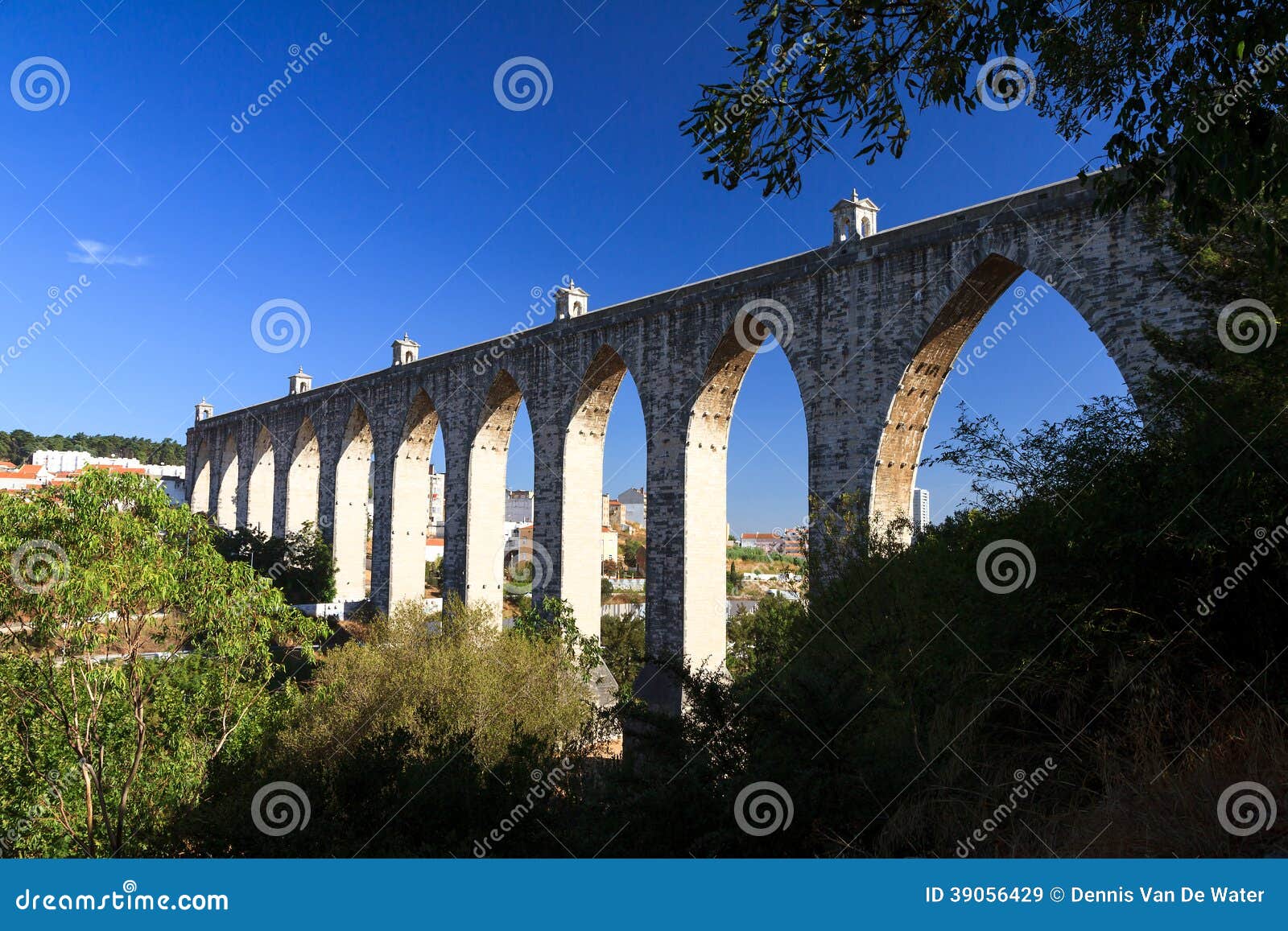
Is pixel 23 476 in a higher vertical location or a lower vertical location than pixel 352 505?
higher

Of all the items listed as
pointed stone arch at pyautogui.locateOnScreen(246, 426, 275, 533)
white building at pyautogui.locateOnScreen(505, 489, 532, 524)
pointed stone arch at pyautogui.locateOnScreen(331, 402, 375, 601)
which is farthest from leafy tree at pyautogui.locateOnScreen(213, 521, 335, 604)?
white building at pyautogui.locateOnScreen(505, 489, 532, 524)

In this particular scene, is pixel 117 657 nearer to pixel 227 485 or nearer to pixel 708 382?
pixel 708 382

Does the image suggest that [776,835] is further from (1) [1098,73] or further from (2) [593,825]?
(1) [1098,73]

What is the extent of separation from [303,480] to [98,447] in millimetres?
98471

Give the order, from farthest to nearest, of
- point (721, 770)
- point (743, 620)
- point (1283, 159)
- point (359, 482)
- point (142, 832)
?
point (359, 482)
point (743, 620)
point (142, 832)
point (721, 770)
point (1283, 159)

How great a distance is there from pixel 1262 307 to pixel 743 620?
408 inches

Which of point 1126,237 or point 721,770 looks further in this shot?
point 1126,237

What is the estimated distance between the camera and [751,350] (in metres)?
15.6

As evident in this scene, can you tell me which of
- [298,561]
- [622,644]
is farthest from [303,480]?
[622,644]

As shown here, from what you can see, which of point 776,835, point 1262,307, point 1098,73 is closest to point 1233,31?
point 1098,73
